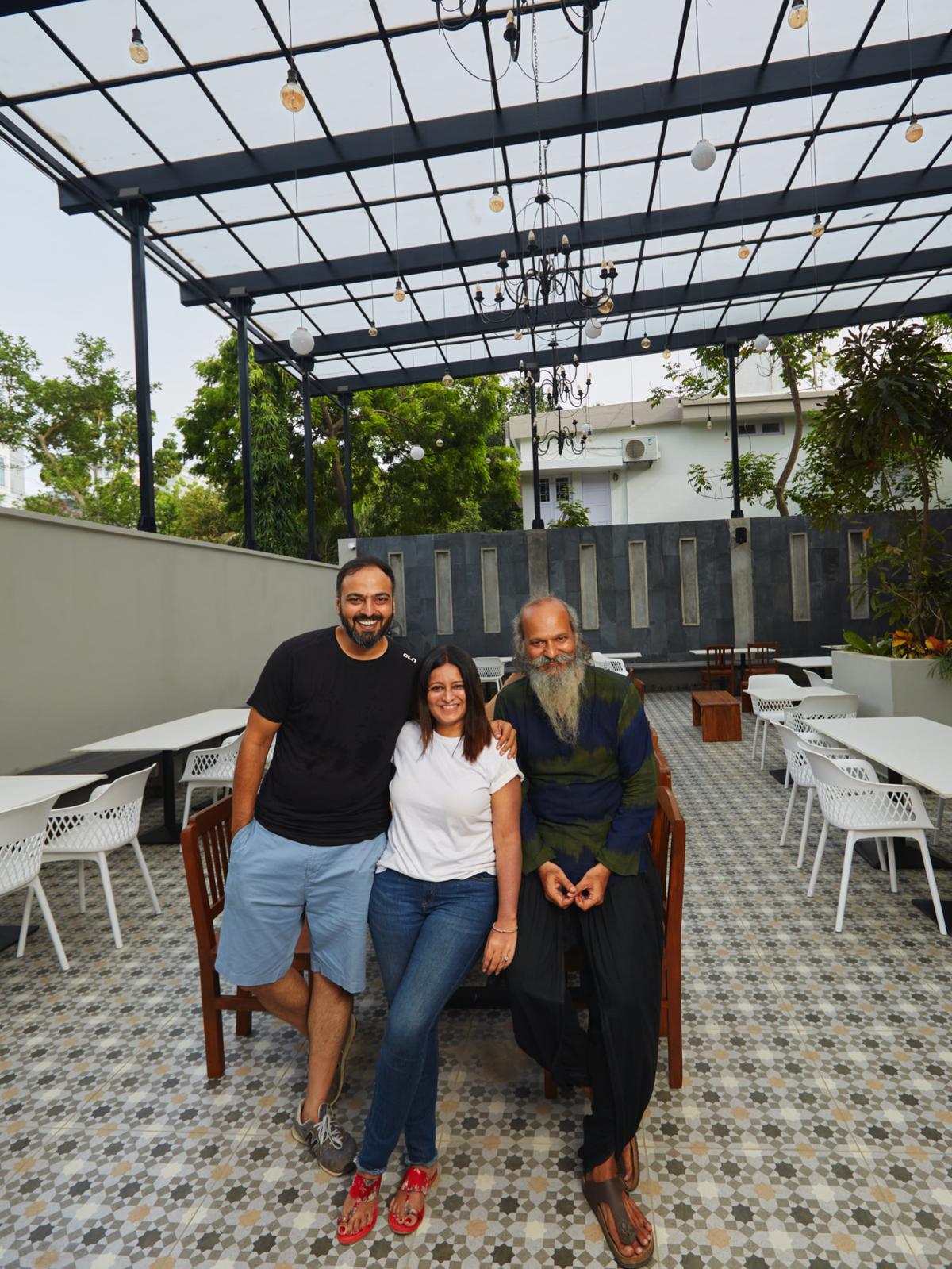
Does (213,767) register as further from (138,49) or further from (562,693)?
(138,49)

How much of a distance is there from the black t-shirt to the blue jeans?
0.20 meters

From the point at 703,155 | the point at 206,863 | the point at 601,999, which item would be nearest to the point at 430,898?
the point at 601,999

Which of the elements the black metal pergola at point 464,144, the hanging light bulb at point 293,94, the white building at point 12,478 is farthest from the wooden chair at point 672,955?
the white building at point 12,478

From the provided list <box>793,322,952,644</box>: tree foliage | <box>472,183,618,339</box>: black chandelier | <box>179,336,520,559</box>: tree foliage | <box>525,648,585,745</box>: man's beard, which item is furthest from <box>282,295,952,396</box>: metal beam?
<box>525,648,585,745</box>: man's beard

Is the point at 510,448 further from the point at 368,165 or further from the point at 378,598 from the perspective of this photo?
the point at 378,598

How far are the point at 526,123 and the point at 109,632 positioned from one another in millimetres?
5846

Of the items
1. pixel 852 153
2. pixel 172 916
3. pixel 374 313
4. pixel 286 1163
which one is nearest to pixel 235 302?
pixel 374 313

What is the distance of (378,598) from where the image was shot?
85.8 inches

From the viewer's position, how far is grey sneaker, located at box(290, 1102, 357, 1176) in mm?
2057

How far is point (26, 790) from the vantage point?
3.62m

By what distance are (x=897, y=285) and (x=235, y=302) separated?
9.72 metres

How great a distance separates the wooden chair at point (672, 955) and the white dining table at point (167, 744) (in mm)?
3300

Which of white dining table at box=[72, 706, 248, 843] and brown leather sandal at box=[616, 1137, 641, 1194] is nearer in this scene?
brown leather sandal at box=[616, 1137, 641, 1194]

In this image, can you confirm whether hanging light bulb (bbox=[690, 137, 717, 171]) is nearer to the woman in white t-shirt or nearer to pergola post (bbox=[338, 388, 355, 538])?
the woman in white t-shirt
